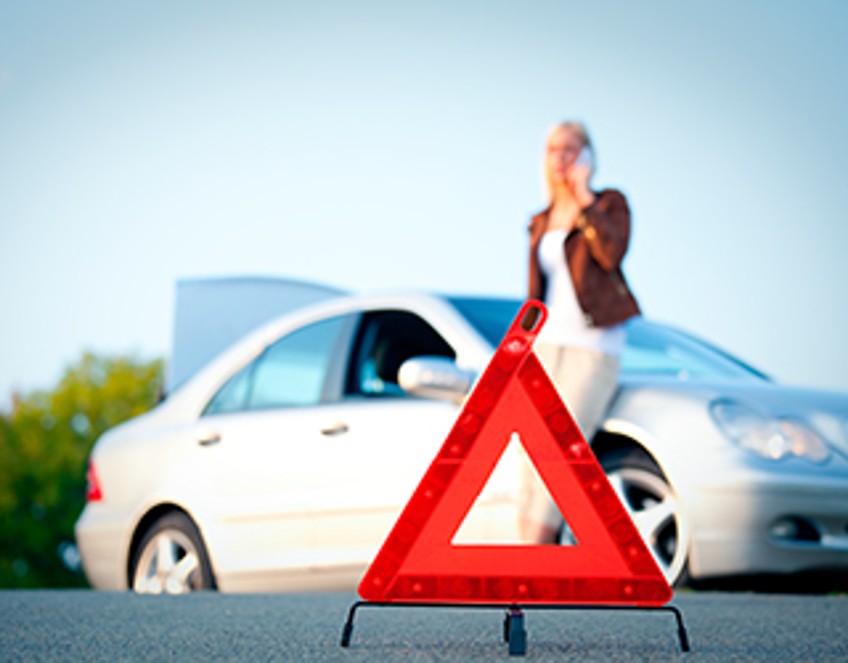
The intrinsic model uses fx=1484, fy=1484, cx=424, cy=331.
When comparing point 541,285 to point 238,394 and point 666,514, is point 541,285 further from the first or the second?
point 238,394

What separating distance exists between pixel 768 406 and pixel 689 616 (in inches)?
46.3

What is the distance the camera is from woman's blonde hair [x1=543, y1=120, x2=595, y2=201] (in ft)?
20.4

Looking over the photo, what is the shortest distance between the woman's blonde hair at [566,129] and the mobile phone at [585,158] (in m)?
0.02

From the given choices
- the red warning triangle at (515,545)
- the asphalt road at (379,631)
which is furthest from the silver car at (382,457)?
the red warning triangle at (515,545)

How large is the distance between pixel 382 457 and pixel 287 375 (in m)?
0.99

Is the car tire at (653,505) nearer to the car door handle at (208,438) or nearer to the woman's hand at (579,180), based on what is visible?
the woman's hand at (579,180)

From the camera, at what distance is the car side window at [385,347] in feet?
22.9

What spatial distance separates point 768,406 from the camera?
612cm

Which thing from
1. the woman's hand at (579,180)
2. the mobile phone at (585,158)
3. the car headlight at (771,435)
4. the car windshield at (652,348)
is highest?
the mobile phone at (585,158)

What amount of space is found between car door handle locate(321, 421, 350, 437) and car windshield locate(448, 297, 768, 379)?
75 centimetres

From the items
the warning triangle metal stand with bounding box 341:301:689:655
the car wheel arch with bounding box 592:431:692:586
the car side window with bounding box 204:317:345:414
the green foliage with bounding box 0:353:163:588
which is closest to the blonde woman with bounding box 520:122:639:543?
the car wheel arch with bounding box 592:431:692:586

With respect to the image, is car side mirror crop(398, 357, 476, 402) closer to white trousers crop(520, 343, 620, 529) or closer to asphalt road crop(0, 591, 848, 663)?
white trousers crop(520, 343, 620, 529)

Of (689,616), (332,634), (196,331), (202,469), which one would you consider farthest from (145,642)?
(196,331)

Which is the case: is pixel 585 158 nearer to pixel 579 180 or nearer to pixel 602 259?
pixel 579 180
